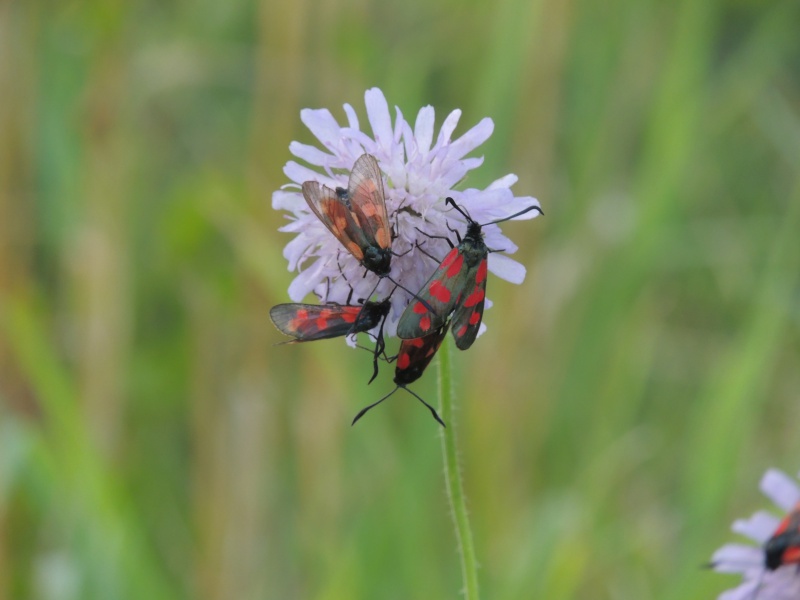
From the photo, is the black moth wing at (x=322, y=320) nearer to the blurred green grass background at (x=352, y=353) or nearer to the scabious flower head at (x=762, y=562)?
the scabious flower head at (x=762, y=562)

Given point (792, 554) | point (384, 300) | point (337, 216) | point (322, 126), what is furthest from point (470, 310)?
point (792, 554)

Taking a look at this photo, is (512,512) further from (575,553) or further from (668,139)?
(668,139)

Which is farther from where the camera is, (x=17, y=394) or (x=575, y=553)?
(x=17, y=394)

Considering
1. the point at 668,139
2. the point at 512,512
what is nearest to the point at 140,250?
the point at 512,512

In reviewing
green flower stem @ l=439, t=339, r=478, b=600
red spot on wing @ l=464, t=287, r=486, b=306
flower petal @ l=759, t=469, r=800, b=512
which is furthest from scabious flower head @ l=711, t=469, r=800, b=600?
red spot on wing @ l=464, t=287, r=486, b=306

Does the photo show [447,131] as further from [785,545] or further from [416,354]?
[785,545]
